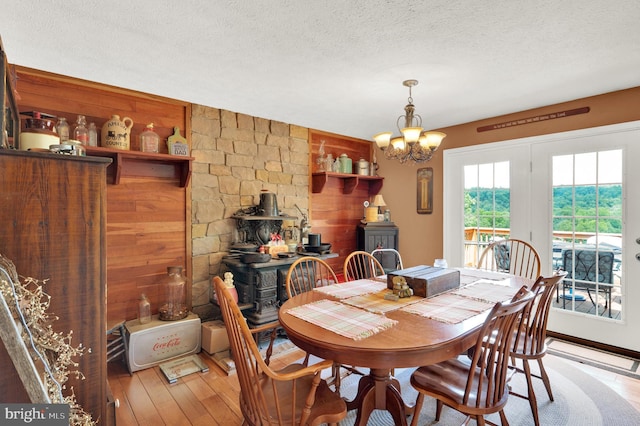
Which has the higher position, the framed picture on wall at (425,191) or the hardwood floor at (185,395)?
the framed picture on wall at (425,191)

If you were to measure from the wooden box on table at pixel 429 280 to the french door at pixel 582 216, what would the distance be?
179 centimetres

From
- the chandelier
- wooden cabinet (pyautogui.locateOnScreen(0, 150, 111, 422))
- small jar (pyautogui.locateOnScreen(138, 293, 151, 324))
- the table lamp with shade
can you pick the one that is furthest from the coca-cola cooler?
the table lamp with shade

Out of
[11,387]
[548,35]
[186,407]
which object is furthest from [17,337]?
[548,35]

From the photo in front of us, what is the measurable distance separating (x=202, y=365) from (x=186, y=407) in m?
0.53

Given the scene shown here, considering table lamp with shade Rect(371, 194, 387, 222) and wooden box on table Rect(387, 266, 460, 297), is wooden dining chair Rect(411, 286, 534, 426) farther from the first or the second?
table lamp with shade Rect(371, 194, 387, 222)

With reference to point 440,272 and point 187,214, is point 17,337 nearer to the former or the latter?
point 440,272

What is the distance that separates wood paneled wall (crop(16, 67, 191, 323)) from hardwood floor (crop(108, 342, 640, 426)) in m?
0.58

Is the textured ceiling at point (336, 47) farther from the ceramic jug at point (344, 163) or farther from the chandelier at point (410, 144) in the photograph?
the ceramic jug at point (344, 163)

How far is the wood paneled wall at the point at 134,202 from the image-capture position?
2.57 meters

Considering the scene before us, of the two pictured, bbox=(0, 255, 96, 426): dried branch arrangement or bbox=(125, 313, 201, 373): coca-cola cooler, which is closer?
bbox=(0, 255, 96, 426): dried branch arrangement

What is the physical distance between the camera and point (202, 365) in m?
2.68

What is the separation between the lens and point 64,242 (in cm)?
121

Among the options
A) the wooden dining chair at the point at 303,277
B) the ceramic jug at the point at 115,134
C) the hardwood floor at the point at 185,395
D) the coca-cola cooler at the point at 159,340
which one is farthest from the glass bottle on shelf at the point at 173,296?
the ceramic jug at the point at 115,134

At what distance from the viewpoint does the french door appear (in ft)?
9.53
